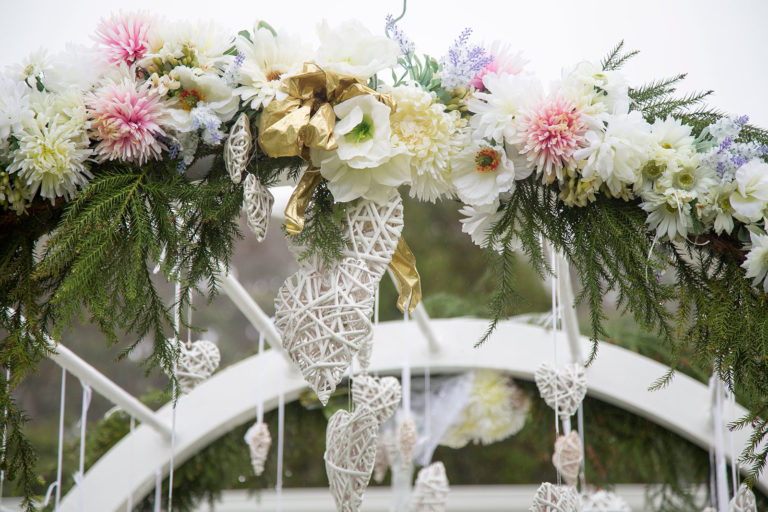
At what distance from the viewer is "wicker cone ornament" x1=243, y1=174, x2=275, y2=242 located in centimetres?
149

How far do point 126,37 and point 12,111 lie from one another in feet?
0.91

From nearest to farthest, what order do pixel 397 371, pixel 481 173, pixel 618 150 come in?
pixel 618 150
pixel 481 173
pixel 397 371

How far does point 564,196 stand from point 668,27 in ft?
4.56

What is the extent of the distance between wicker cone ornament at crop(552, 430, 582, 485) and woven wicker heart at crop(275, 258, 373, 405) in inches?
70.2

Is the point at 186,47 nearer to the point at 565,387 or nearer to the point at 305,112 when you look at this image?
the point at 305,112

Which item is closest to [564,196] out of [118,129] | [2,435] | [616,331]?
[118,129]

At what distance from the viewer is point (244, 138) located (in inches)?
59.7

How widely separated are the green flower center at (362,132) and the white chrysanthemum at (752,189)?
2.39 ft

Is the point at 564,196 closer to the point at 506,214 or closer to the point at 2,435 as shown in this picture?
the point at 506,214

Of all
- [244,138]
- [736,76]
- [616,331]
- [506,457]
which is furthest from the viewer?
[506,457]

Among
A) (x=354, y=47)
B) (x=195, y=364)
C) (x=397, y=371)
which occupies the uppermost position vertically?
(x=354, y=47)

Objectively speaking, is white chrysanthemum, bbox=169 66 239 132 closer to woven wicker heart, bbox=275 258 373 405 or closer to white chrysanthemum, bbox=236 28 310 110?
white chrysanthemum, bbox=236 28 310 110

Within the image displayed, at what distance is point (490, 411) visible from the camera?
4.90 m

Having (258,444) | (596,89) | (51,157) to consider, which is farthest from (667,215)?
(258,444)
